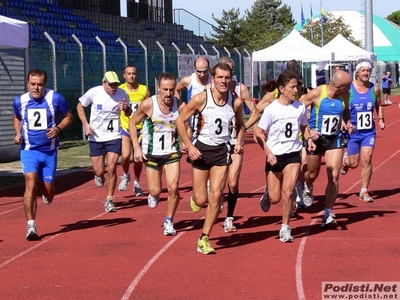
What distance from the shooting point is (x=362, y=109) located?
43.1 ft

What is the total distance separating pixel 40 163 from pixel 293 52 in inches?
991

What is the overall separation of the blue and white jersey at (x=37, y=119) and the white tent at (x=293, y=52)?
24.4 metres

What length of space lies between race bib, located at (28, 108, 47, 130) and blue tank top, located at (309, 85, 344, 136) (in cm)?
333

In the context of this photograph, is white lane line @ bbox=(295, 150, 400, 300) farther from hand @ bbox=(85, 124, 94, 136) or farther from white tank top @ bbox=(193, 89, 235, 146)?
hand @ bbox=(85, 124, 94, 136)

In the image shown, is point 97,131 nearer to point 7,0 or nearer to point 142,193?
point 142,193

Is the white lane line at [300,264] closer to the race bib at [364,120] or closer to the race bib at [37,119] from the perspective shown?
the race bib at [364,120]

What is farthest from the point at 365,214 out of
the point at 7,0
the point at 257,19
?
the point at 257,19

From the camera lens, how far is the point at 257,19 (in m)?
120

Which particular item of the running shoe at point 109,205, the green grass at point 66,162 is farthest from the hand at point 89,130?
the green grass at point 66,162

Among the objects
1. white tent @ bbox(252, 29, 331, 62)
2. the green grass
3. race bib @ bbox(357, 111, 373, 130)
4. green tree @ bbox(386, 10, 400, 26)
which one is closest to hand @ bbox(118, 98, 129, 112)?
race bib @ bbox(357, 111, 373, 130)

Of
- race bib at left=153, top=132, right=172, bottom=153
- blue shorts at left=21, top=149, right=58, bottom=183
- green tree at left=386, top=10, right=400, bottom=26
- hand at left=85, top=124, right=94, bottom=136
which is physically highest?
green tree at left=386, top=10, right=400, bottom=26

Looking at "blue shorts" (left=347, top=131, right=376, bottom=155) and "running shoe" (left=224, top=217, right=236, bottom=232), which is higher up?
"blue shorts" (left=347, top=131, right=376, bottom=155)

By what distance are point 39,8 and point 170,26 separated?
13.2 meters

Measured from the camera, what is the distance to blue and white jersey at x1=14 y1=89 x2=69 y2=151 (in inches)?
424
